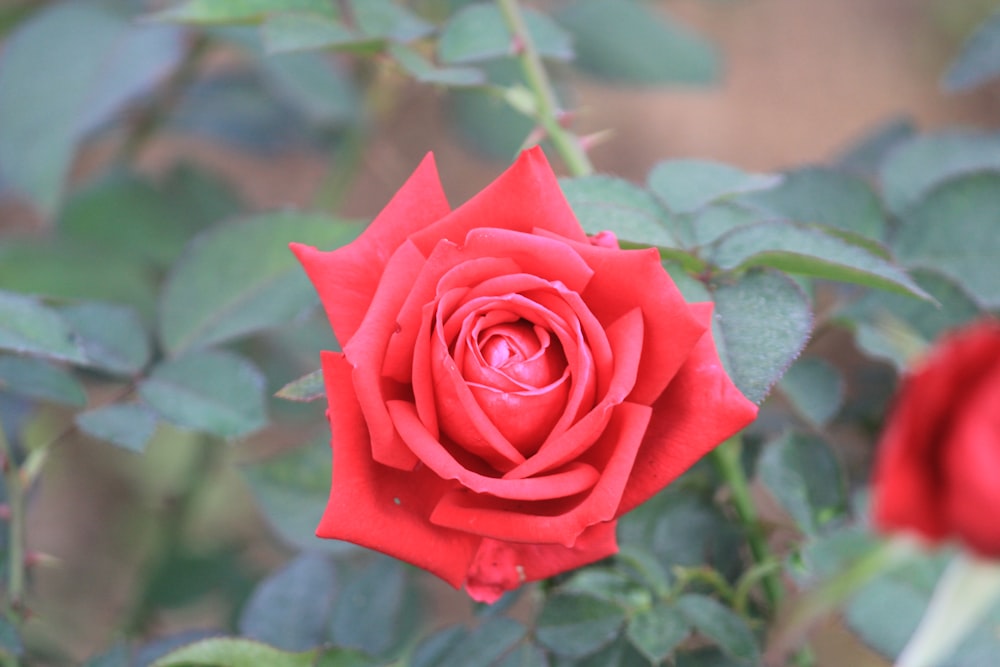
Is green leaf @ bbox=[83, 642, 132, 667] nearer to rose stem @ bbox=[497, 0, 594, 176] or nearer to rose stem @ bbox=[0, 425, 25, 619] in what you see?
rose stem @ bbox=[0, 425, 25, 619]

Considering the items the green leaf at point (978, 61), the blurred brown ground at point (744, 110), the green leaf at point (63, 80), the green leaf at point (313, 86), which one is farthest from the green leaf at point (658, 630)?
the blurred brown ground at point (744, 110)

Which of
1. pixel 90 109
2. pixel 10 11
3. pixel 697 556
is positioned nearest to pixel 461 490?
pixel 697 556

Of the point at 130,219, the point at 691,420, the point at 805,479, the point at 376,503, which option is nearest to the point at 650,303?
the point at 691,420

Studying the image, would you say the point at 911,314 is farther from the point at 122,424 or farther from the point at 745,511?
the point at 122,424

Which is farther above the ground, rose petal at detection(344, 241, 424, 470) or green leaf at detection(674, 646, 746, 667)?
rose petal at detection(344, 241, 424, 470)

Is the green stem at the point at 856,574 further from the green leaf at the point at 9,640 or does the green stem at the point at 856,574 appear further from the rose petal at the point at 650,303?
the green leaf at the point at 9,640

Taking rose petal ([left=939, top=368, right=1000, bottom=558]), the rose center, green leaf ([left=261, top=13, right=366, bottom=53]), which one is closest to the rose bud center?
the rose center
